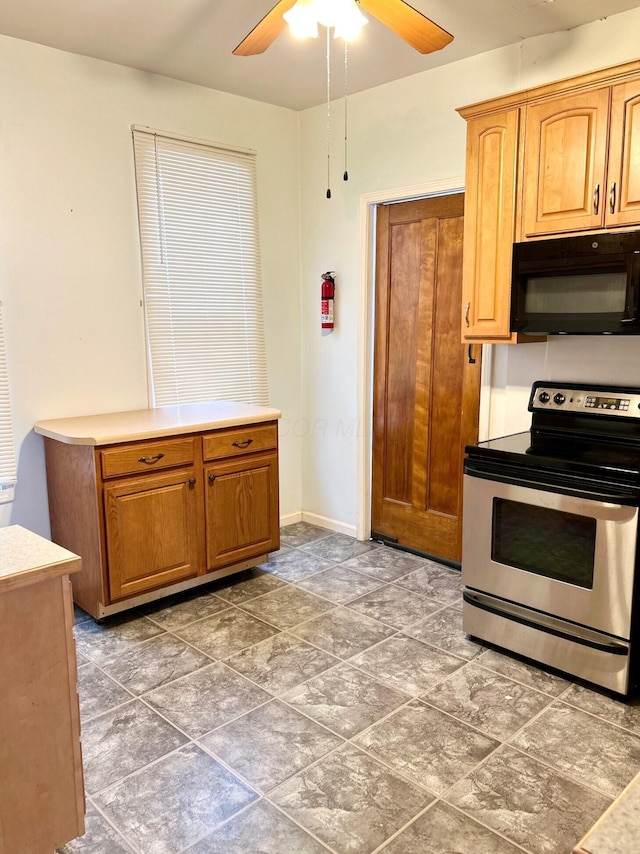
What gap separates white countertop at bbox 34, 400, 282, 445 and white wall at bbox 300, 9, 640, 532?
31.4 inches

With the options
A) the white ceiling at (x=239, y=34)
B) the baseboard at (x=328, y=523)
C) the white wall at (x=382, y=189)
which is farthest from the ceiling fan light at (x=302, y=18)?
the baseboard at (x=328, y=523)

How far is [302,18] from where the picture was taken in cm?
196

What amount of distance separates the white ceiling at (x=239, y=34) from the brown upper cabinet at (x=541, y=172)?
14.8 inches

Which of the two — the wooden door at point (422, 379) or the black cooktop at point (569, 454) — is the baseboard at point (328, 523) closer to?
the wooden door at point (422, 379)

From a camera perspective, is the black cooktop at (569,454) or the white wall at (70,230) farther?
the white wall at (70,230)

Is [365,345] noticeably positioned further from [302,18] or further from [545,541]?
[302,18]

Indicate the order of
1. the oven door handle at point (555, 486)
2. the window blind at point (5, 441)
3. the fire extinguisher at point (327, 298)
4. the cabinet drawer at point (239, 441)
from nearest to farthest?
the oven door handle at point (555, 486)
the window blind at point (5, 441)
the cabinet drawer at point (239, 441)
the fire extinguisher at point (327, 298)

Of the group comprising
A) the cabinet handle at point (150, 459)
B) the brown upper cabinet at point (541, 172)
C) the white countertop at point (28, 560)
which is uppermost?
the brown upper cabinet at point (541, 172)

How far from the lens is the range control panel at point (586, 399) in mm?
2693

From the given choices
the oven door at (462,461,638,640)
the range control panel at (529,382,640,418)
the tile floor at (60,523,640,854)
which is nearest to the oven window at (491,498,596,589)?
the oven door at (462,461,638,640)

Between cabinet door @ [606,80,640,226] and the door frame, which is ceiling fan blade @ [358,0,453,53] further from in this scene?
the door frame

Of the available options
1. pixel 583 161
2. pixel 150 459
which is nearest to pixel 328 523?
pixel 150 459

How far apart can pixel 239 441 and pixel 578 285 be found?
1.72m

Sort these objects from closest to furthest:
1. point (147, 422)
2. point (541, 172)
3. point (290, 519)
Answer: point (541, 172)
point (147, 422)
point (290, 519)
